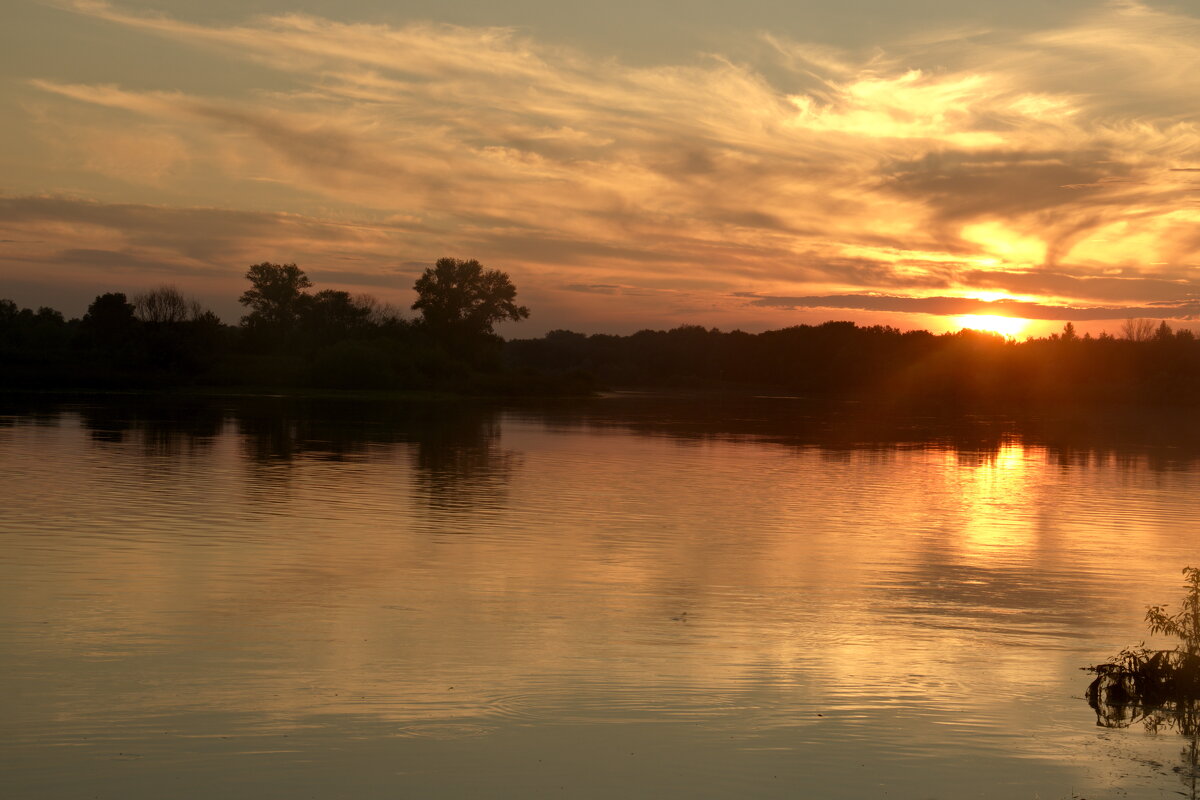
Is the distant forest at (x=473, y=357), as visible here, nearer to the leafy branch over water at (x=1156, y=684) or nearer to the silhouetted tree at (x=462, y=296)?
the silhouetted tree at (x=462, y=296)

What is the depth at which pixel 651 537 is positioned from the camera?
1822 centimetres

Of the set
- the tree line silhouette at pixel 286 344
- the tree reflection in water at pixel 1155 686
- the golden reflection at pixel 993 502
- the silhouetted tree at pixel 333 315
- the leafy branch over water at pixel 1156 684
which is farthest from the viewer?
the silhouetted tree at pixel 333 315

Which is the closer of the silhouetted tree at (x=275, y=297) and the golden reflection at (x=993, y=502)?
the golden reflection at (x=993, y=502)

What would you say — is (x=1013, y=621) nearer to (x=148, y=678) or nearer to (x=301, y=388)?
(x=148, y=678)

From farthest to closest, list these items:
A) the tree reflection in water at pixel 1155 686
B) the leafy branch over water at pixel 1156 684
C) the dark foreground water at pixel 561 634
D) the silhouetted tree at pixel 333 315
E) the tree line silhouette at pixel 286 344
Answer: the silhouetted tree at pixel 333 315 → the tree line silhouette at pixel 286 344 → the leafy branch over water at pixel 1156 684 → the tree reflection in water at pixel 1155 686 → the dark foreground water at pixel 561 634

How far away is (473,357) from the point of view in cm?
10506

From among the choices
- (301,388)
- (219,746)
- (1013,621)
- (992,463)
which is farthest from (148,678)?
(301,388)

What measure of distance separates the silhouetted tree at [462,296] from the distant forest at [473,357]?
0.14m

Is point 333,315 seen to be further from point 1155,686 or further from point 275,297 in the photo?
point 1155,686

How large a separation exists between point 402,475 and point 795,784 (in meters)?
20.3

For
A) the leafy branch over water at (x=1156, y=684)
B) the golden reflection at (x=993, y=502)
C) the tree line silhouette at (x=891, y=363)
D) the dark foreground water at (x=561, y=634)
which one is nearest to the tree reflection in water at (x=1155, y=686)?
the leafy branch over water at (x=1156, y=684)

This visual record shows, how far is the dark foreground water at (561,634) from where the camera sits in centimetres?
762

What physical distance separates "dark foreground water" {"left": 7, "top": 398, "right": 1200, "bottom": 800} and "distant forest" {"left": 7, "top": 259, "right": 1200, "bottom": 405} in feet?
214

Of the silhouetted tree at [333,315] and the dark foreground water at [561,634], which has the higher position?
the silhouetted tree at [333,315]
